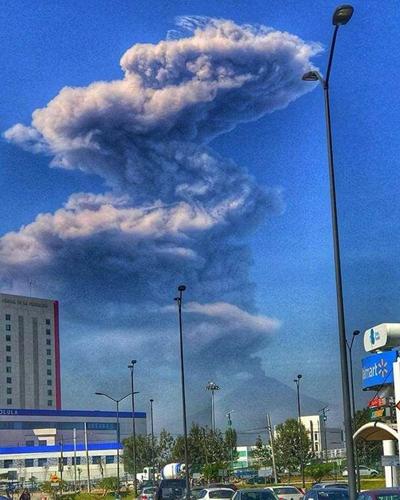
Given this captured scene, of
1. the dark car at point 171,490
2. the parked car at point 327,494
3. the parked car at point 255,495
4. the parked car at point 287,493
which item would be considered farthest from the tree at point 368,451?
the parked car at point 327,494

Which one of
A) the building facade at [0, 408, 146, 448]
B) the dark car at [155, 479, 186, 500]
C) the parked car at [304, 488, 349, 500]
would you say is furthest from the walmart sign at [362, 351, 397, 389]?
the building facade at [0, 408, 146, 448]

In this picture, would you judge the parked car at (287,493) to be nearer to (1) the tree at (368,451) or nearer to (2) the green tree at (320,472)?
(2) the green tree at (320,472)

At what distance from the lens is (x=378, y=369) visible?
4084 cm

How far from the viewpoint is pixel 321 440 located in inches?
7008

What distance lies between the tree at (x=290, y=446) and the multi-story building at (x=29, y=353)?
87208 mm

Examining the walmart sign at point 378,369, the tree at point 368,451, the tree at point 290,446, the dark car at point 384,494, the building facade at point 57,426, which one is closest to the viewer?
the dark car at point 384,494

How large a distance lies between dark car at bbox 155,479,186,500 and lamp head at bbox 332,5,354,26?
3159 centimetres

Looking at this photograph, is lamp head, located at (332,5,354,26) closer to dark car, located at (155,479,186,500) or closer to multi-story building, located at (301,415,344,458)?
dark car, located at (155,479,186,500)

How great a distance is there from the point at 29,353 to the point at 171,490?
480ft

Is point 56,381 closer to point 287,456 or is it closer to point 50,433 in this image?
point 50,433

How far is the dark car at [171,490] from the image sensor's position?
160ft

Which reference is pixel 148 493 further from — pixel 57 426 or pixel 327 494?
pixel 57 426

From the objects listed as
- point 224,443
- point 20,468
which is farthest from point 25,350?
point 224,443

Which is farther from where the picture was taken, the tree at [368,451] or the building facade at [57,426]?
the building facade at [57,426]
